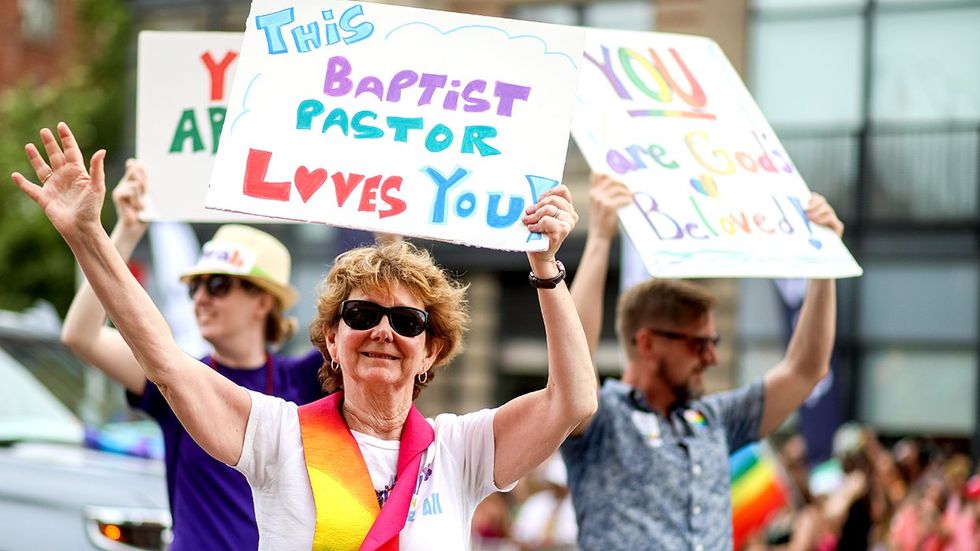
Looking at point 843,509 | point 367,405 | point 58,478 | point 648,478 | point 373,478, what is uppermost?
point 367,405

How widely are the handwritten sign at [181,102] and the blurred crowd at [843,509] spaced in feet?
14.4

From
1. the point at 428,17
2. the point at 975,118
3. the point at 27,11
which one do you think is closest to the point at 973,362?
the point at 975,118

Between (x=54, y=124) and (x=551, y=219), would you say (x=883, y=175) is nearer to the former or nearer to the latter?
(x=551, y=219)

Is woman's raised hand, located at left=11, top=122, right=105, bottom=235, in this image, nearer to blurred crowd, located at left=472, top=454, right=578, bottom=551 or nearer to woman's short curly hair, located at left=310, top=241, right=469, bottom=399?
woman's short curly hair, located at left=310, top=241, right=469, bottom=399

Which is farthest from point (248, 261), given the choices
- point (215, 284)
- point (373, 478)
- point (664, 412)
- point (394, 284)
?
point (373, 478)

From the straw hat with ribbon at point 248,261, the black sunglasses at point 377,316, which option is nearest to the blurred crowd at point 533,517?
the straw hat with ribbon at point 248,261

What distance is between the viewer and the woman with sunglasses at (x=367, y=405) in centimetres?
280

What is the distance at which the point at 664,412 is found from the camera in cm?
433

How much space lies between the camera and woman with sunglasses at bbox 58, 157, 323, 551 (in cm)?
404

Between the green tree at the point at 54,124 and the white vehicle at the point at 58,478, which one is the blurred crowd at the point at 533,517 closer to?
the white vehicle at the point at 58,478

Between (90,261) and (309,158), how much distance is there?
1.93 feet

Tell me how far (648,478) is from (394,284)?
141cm

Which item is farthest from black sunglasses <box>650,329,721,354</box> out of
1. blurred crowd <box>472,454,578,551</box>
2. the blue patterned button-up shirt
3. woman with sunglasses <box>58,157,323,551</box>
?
blurred crowd <box>472,454,578,551</box>

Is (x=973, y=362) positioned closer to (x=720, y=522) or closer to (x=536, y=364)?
(x=536, y=364)
